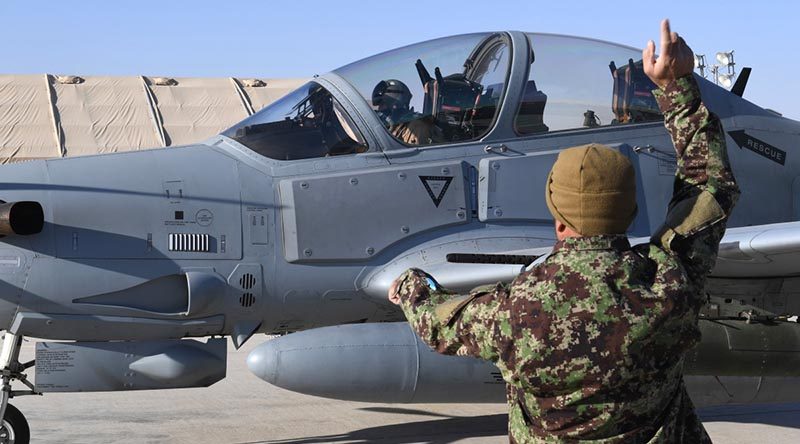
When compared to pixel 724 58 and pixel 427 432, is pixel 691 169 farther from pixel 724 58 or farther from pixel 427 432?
pixel 724 58

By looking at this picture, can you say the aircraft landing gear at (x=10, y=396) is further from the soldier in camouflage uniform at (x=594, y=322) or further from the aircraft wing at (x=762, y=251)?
the soldier in camouflage uniform at (x=594, y=322)

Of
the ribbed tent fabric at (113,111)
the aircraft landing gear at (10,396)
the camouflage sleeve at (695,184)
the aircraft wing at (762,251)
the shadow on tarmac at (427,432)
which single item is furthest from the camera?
the ribbed tent fabric at (113,111)

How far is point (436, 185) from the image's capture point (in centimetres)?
713

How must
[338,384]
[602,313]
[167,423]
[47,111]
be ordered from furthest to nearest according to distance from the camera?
1. [47,111]
2. [167,423]
3. [338,384]
4. [602,313]

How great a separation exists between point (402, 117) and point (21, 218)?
2.58 meters

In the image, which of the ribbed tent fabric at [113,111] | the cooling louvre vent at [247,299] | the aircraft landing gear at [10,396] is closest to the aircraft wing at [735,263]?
the cooling louvre vent at [247,299]

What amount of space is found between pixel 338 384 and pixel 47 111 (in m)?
37.6

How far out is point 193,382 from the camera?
668 cm

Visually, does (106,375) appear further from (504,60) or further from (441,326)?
(441,326)

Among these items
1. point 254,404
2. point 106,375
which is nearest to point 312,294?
point 106,375

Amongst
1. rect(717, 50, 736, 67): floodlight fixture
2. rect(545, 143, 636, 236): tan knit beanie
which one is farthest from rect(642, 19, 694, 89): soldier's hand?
rect(717, 50, 736, 67): floodlight fixture

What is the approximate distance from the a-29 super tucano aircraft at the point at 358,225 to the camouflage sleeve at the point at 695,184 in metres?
3.02

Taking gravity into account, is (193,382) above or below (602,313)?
below

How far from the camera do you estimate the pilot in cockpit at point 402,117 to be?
7.24 meters
